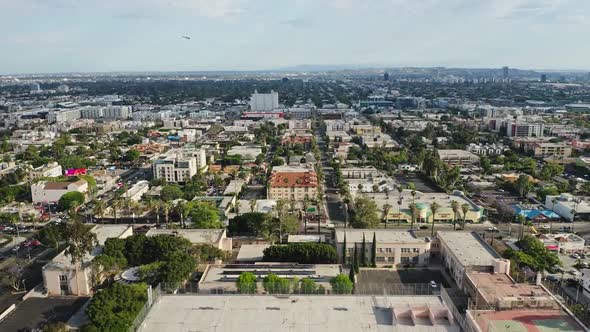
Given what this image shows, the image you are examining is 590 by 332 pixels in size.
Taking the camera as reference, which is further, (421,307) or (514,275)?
(514,275)

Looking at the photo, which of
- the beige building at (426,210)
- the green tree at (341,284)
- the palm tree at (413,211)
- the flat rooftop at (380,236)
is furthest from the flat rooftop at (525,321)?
the beige building at (426,210)

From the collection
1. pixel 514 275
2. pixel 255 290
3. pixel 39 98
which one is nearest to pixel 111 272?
pixel 255 290

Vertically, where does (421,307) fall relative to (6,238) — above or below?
above

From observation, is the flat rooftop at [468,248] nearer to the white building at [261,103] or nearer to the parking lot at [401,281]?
the parking lot at [401,281]

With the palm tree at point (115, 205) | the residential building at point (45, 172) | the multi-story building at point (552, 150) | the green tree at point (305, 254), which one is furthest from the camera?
the multi-story building at point (552, 150)

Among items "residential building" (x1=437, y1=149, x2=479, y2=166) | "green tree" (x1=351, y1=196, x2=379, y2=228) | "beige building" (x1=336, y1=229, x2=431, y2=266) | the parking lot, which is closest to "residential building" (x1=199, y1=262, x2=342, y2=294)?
the parking lot

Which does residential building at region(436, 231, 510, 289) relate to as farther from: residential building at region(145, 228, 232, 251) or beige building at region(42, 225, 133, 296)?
beige building at region(42, 225, 133, 296)

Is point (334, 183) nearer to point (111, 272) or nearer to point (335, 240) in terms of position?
point (335, 240)

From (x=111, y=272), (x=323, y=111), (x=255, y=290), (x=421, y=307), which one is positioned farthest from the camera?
(x=323, y=111)
